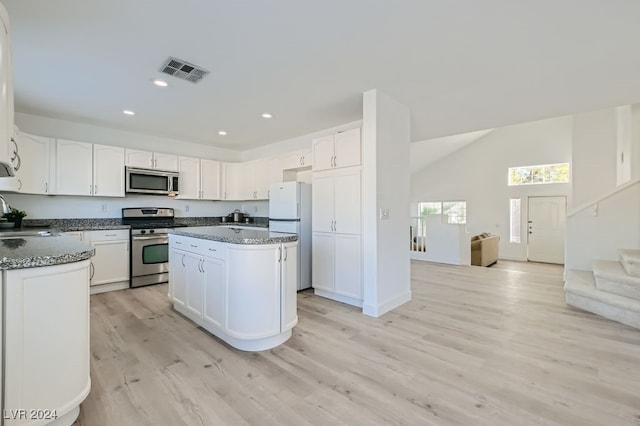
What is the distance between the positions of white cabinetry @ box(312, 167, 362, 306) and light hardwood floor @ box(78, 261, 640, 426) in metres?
0.35

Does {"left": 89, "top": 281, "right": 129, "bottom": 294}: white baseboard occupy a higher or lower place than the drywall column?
lower

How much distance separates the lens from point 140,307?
3.49 meters

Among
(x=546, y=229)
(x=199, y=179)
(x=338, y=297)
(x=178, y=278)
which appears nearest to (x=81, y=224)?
(x=199, y=179)

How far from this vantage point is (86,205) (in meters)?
4.45

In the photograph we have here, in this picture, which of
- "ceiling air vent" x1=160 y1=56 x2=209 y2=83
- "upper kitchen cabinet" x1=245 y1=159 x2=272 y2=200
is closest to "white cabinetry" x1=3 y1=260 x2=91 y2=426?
"ceiling air vent" x1=160 y1=56 x2=209 y2=83

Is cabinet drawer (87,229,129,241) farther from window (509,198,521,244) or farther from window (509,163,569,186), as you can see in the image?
window (509,163,569,186)

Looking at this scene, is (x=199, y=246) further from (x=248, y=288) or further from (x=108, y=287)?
(x=108, y=287)

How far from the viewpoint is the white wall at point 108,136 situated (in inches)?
158

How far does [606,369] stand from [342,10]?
3207 mm

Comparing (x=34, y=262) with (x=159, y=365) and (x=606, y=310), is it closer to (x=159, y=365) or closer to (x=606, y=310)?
(x=159, y=365)

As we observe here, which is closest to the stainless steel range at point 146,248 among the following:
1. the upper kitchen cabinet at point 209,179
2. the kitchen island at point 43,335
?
the upper kitchen cabinet at point 209,179

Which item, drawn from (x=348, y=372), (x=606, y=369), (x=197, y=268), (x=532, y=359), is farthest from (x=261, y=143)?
(x=606, y=369)

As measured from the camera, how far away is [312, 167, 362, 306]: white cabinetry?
Answer: 3.52 metres

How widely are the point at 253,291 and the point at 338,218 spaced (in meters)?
1.66
